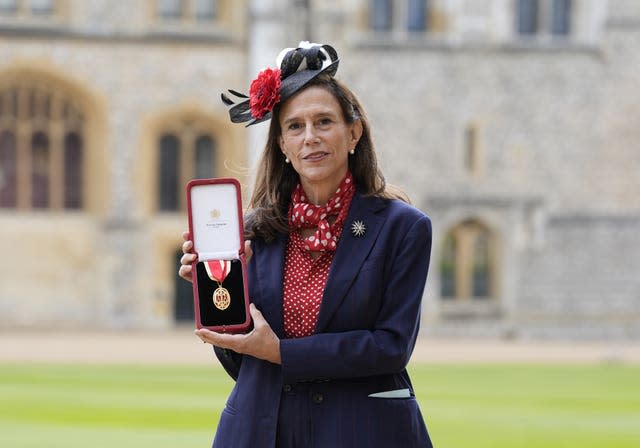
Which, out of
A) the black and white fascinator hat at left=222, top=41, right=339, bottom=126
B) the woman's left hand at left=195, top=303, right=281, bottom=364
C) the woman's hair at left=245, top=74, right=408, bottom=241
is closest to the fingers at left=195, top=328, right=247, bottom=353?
the woman's left hand at left=195, top=303, right=281, bottom=364

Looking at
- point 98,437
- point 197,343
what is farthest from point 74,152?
point 98,437

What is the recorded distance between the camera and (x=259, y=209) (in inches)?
132

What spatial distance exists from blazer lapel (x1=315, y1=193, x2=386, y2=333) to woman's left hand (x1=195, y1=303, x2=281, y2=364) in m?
0.13

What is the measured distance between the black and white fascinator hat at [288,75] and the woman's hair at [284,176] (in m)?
0.03

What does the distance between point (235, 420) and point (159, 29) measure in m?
24.0

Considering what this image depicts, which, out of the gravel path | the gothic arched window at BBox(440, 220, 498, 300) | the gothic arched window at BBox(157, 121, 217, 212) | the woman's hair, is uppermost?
the woman's hair

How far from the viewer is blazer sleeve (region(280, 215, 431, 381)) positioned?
309cm

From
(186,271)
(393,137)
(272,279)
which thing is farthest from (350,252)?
(393,137)

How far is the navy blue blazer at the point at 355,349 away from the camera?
3.10 metres

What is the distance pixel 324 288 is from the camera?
3.16 meters

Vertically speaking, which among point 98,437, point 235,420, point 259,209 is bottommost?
point 98,437

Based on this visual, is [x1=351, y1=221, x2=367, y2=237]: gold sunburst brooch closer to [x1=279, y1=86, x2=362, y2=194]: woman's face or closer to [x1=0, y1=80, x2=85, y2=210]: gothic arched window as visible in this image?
[x1=279, y1=86, x2=362, y2=194]: woman's face

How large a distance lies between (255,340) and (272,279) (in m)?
0.20

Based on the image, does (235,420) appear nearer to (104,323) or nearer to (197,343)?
(197,343)
